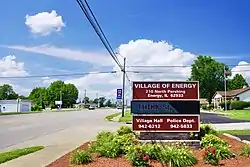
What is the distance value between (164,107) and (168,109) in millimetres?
155

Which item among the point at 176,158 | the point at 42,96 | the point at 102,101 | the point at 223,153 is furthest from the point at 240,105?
the point at 102,101

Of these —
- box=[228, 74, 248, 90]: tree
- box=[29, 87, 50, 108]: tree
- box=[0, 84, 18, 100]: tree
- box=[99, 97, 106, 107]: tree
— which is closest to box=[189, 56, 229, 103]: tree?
box=[228, 74, 248, 90]: tree

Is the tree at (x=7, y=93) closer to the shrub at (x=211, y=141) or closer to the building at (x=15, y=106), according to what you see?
the building at (x=15, y=106)

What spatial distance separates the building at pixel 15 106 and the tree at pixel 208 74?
4818 cm

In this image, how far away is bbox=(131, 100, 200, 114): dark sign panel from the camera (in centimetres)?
1235

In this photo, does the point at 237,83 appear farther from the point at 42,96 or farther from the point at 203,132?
the point at 203,132

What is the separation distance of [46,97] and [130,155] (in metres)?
138

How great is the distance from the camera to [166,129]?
1233cm

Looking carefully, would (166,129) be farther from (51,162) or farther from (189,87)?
(51,162)

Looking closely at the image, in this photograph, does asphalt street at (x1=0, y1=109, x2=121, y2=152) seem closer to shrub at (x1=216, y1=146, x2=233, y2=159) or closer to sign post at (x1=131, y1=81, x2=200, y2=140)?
sign post at (x1=131, y1=81, x2=200, y2=140)

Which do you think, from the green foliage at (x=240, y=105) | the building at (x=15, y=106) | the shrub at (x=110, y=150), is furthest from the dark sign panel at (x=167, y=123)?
the building at (x=15, y=106)

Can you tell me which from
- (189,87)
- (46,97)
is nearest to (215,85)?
(46,97)

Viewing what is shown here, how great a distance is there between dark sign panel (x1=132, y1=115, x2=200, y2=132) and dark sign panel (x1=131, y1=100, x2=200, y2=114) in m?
0.18

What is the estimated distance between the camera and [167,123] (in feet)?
40.4
